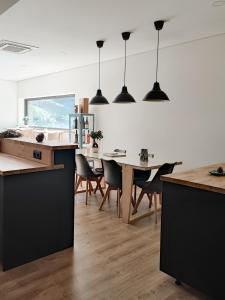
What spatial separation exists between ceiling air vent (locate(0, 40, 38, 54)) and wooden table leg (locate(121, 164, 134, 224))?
281cm

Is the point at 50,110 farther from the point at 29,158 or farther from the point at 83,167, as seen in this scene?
the point at 29,158

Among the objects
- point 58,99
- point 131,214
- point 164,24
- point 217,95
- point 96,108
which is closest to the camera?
point 164,24

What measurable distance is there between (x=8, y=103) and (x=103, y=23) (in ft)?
21.4

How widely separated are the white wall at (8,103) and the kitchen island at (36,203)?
6.69 m

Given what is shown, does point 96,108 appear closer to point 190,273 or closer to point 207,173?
point 207,173

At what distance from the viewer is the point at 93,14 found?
126 inches

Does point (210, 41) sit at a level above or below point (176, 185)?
above

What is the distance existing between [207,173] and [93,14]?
223 cm

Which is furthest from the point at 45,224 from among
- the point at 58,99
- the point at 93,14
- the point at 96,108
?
the point at 58,99

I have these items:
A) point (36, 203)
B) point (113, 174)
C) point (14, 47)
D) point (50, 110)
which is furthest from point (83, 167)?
point (50, 110)

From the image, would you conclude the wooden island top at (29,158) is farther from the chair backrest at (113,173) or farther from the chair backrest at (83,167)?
the chair backrest at (83,167)

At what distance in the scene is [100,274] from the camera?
2357mm

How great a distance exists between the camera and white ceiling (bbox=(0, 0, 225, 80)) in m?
2.96

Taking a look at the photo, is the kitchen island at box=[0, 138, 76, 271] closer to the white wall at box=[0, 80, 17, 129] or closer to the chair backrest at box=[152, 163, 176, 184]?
the chair backrest at box=[152, 163, 176, 184]
